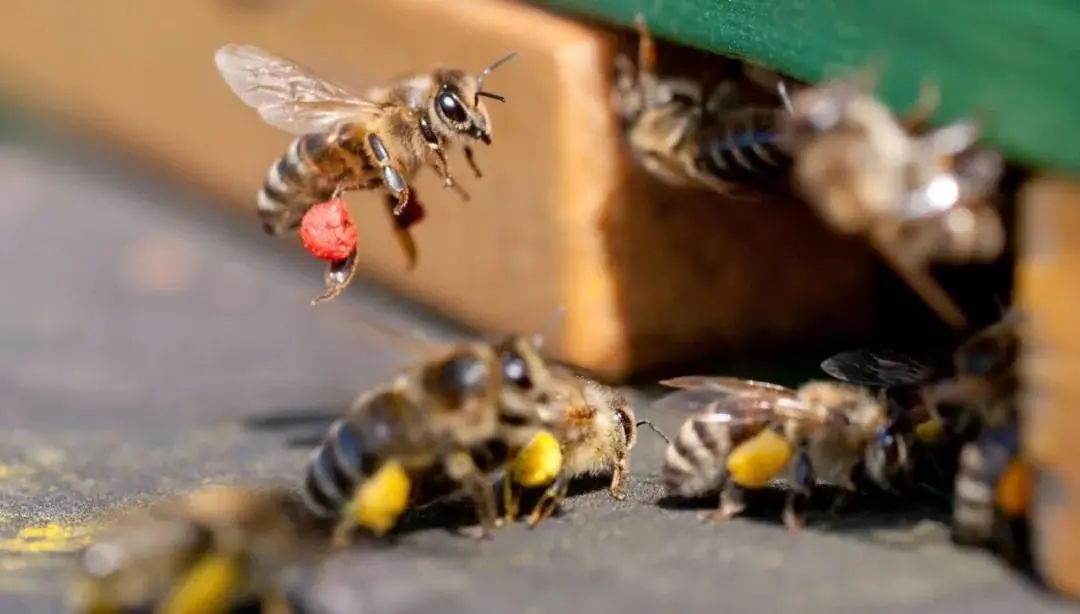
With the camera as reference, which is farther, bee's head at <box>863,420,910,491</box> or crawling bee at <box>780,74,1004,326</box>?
bee's head at <box>863,420,910,491</box>

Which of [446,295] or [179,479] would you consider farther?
[446,295]

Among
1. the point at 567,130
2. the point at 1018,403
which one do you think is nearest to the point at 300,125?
the point at 567,130

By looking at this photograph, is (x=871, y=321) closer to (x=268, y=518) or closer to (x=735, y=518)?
(x=735, y=518)

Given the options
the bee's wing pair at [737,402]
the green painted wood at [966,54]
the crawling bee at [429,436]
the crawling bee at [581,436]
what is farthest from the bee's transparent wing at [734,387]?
the green painted wood at [966,54]

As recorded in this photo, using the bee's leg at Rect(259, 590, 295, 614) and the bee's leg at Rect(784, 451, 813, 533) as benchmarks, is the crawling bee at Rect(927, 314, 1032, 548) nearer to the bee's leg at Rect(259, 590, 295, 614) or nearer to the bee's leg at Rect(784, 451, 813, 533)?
the bee's leg at Rect(784, 451, 813, 533)

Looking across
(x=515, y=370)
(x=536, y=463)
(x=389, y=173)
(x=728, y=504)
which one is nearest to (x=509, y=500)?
(x=536, y=463)

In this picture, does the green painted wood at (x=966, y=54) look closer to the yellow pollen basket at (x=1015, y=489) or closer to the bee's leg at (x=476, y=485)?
the yellow pollen basket at (x=1015, y=489)

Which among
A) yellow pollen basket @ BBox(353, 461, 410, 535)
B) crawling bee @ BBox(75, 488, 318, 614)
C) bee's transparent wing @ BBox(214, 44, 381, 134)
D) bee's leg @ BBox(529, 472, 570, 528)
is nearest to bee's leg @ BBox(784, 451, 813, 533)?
bee's leg @ BBox(529, 472, 570, 528)
